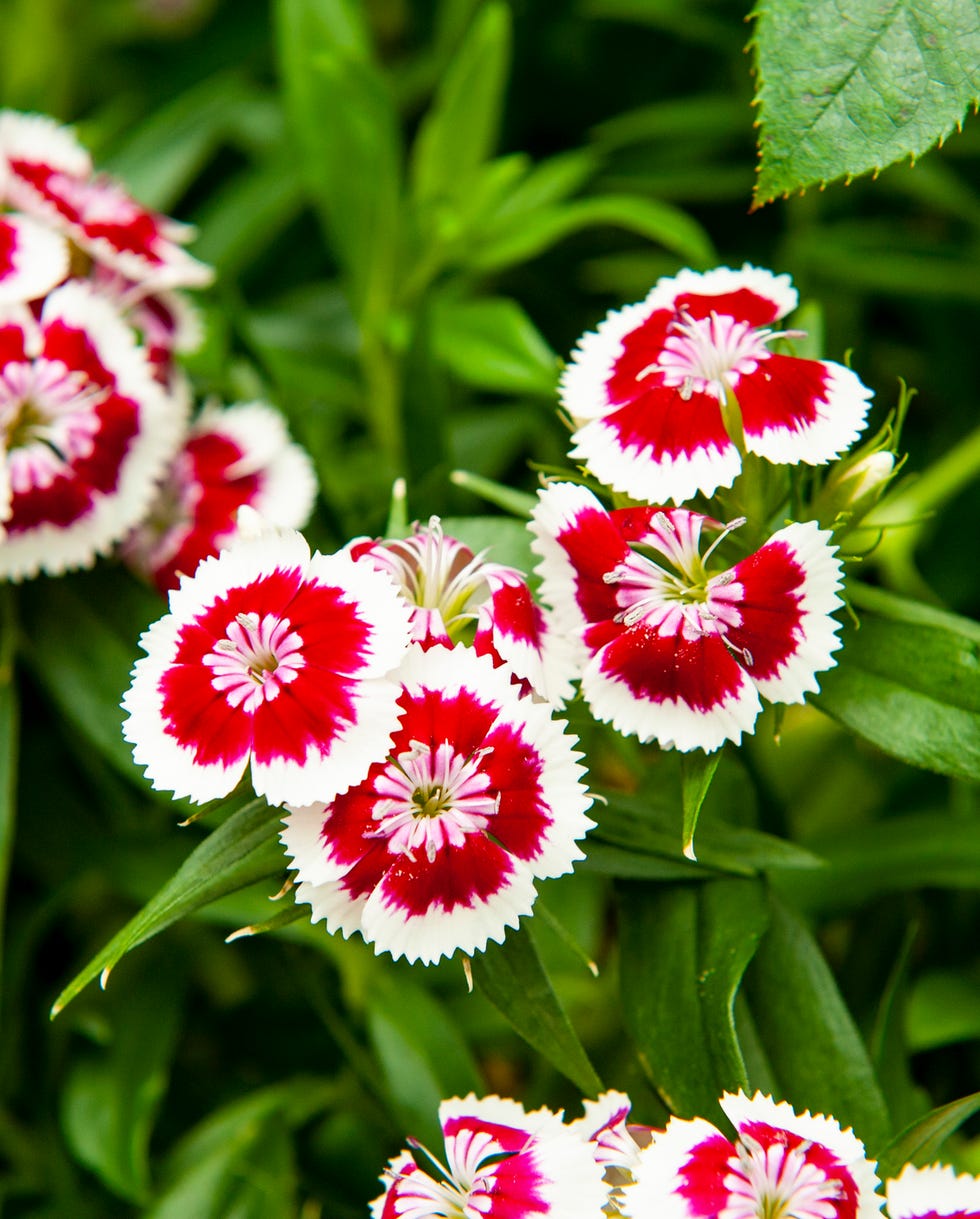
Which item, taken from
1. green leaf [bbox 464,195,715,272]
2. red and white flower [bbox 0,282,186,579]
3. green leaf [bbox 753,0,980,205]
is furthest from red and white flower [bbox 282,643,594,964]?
green leaf [bbox 464,195,715,272]

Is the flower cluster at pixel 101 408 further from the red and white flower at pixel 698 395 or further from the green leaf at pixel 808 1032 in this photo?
the green leaf at pixel 808 1032

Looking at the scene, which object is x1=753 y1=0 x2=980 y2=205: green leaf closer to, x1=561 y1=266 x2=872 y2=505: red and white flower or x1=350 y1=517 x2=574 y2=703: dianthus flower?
x1=561 y1=266 x2=872 y2=505: red and white flower

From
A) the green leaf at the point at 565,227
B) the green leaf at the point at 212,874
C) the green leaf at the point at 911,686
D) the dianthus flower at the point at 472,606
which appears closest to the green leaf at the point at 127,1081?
the green leaf at the point at 212,874

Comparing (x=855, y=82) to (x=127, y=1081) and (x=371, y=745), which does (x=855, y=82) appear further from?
(x=127, y=1081)

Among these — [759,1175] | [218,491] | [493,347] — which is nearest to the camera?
[759,1175]

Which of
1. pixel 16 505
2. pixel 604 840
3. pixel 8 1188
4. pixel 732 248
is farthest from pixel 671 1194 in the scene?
pixel 732 248

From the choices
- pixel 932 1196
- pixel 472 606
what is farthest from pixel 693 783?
pixel 932 1196
